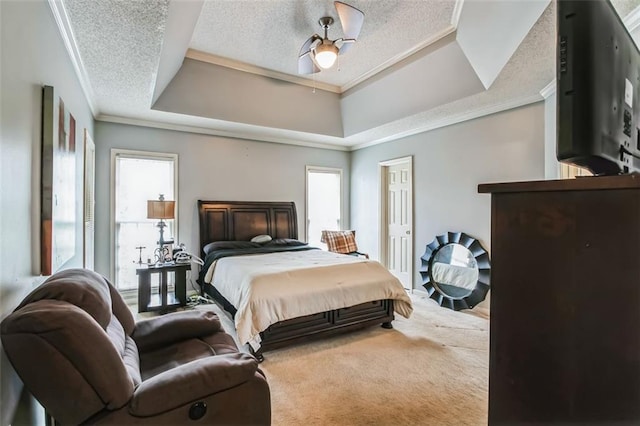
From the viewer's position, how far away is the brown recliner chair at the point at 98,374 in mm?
1117

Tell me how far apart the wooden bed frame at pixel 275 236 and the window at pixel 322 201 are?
56 cm

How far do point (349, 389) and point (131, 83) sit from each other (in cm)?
359

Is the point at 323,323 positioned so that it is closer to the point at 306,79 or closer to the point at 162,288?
the point at 162,288

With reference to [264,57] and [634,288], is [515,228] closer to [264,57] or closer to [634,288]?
[634,288]

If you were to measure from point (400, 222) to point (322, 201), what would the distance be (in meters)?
1.65

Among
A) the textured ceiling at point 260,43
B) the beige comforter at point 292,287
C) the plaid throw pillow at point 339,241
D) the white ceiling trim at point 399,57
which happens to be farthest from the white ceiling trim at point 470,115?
the beige comforter at point 292,287

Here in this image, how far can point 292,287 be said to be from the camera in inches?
121

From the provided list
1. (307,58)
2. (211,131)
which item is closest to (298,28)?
(307,58)

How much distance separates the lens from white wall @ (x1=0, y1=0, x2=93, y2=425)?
1238 millimetres

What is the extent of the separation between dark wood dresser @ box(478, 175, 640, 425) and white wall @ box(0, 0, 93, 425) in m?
1.70

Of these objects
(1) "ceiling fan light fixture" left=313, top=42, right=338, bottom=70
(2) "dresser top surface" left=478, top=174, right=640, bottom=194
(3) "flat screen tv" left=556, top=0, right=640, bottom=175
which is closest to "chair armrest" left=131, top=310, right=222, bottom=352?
(2) "dresser top surface" left=478, top=174, right=640, bottom=194

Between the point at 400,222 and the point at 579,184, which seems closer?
the point at 579,184

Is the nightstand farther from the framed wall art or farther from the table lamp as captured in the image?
the framed wall art

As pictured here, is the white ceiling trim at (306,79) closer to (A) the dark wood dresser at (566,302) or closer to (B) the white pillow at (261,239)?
(B) the white pillow at (261,239)
